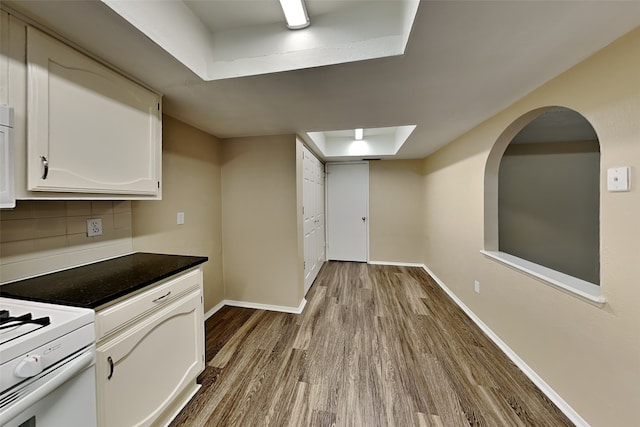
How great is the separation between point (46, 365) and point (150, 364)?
21.7 inches

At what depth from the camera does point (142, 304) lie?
1146 mm

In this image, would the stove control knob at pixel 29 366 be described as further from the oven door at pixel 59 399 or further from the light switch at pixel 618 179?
the light switch at pixel 618 179

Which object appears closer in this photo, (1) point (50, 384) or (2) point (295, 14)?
(1) point (50, 384)

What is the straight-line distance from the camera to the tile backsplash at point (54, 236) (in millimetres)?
1114

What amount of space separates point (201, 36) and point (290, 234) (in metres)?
1.90

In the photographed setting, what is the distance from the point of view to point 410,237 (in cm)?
448

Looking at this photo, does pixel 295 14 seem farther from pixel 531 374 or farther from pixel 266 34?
pixel 531 374

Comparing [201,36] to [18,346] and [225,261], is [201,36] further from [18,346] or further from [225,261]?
[225,261]

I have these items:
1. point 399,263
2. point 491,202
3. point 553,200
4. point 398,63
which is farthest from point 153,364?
point 553,200

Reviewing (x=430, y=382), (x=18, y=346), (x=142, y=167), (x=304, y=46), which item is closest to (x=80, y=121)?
(x=142, y=167)

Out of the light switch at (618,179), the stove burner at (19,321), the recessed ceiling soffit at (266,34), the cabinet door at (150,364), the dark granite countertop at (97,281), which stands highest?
the recessed ceiling soffit at (266,34)

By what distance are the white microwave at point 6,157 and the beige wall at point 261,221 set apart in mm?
1875

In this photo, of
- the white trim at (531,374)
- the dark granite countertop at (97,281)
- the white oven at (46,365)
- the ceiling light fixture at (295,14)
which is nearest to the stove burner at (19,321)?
the white oven at (46,365)

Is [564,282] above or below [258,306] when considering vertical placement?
above
